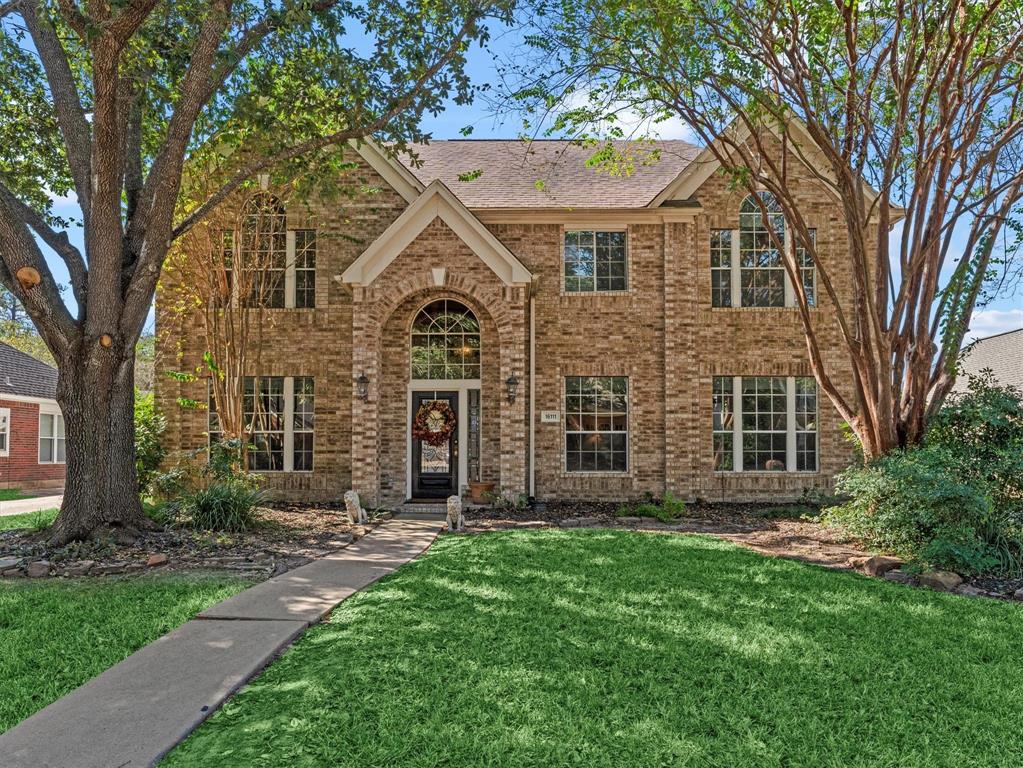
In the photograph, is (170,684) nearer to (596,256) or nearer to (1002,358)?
(596,256)

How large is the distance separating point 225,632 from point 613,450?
9897mm

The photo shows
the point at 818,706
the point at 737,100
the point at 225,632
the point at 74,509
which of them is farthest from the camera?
the point at 737,100

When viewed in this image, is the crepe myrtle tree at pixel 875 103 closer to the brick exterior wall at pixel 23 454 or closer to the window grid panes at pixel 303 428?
the window grid panes at pixel 303 428

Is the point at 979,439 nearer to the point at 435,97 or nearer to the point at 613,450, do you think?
the point at 613,450

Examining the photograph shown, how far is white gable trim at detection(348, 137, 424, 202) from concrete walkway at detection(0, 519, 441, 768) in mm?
9181

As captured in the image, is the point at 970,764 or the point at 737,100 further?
the point at 737,100

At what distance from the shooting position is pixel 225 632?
5.00 meters

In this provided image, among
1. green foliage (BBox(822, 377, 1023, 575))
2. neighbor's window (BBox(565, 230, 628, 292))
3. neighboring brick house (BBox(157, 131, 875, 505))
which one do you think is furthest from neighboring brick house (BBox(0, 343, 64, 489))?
green foliage (BBox(822, 377, 1023, 575))

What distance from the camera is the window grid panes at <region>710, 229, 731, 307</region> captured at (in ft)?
45.7

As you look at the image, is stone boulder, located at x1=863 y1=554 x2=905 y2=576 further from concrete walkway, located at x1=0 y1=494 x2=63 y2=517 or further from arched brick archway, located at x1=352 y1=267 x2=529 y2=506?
concrete walkway, located at x1=0 y1=494 x2=63 y2=517

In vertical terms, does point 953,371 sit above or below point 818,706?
above

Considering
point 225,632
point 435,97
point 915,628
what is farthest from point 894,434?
point 225,632

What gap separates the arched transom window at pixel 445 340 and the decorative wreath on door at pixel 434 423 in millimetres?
724

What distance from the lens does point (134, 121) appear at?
32.8 ft
